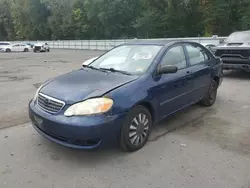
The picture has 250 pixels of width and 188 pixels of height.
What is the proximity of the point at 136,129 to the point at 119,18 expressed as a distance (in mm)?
42885

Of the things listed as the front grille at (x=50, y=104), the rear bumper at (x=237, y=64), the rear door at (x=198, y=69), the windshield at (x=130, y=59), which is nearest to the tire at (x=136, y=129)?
the windshield at (x=130, y=59)

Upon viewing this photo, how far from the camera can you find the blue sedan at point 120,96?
307cm

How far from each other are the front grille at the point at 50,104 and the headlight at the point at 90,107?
0.51 ft

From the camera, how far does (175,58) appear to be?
14.2ft

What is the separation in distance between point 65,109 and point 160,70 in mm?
1546

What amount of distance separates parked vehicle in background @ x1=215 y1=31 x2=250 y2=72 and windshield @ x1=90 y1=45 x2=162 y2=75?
526cm

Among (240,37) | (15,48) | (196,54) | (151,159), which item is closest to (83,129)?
(151,159)

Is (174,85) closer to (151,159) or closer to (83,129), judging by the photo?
(151,159)

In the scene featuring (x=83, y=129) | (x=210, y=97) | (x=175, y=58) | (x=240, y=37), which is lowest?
(x=210, y=97)

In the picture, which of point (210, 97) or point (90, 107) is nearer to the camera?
point (90, 107)

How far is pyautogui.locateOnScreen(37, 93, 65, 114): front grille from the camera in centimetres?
319

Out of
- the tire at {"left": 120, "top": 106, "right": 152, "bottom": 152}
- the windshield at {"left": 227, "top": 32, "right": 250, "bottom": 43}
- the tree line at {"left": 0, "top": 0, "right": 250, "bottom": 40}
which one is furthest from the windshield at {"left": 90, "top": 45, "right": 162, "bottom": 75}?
the tree line at {"left": 0, "top": 0, "right": 250, "bottom": 40}

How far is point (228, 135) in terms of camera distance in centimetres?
408

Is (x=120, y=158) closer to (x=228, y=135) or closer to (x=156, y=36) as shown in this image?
(x=228, y=135)
